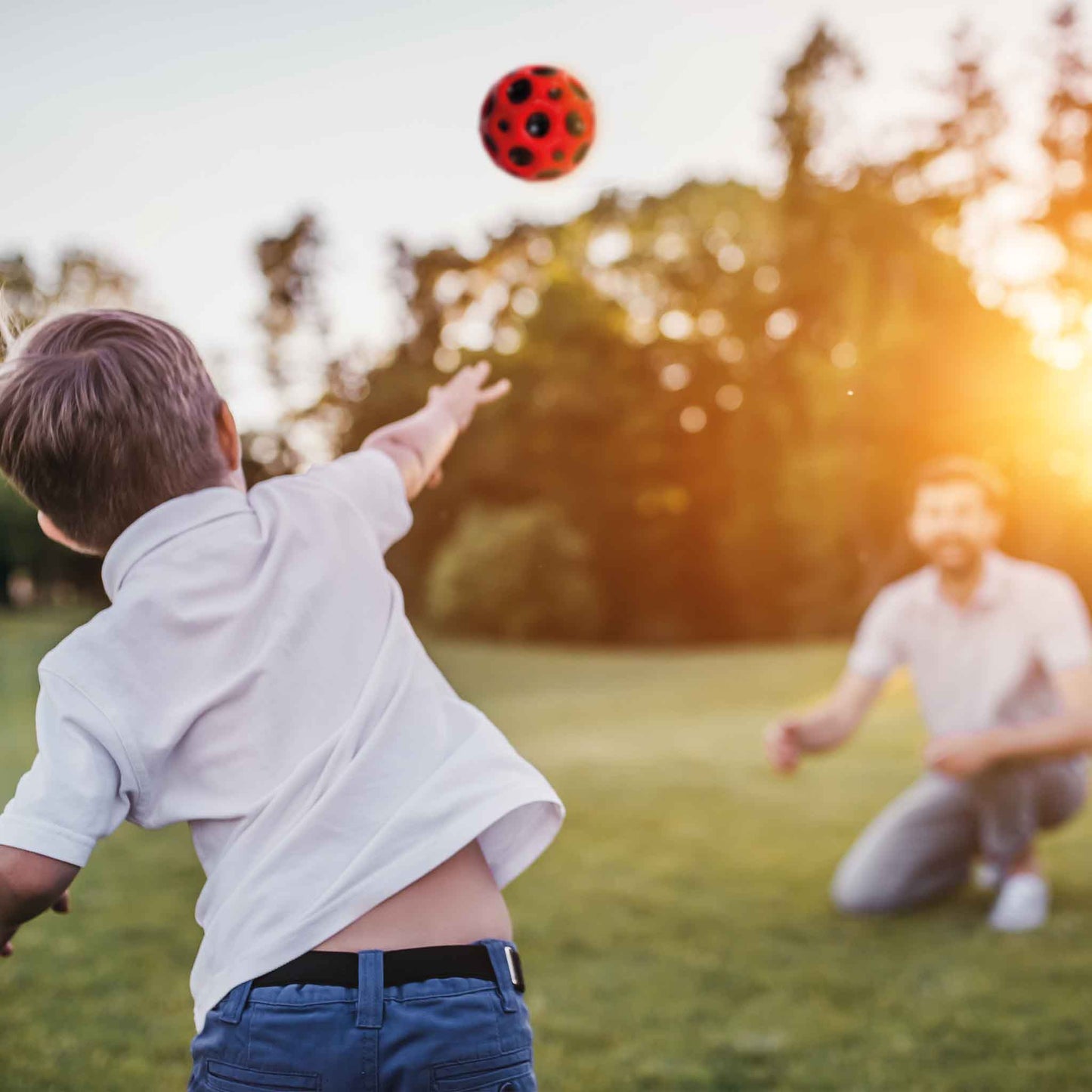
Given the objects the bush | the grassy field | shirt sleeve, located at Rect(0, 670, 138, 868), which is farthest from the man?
the bush

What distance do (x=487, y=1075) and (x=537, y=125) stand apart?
5.16 feet

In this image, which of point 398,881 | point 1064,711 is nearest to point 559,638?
point 1064,711

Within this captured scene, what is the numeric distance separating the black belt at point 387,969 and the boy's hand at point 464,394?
82 cm

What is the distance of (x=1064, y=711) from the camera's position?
12.2 ft

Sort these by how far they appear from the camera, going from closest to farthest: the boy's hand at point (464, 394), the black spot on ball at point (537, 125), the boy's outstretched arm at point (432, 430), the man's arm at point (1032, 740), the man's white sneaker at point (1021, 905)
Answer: the boy's outstretched arm at point (432, 430), the boy's hand at point (464, 394), the black spot on ball at point (537, 125), the man's arm at point (1032, 740), the man's white sneaker at point (1021, 905)

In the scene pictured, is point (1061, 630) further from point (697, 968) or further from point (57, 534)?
point (57, 534)

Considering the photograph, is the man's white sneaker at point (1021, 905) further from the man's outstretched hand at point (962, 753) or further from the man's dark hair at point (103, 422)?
the man's dark hair at point (103, 422)

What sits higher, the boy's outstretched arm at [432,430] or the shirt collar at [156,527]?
the boy's outstretched arm at [432,430]

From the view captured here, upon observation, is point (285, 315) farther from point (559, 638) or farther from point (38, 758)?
point (38, 758)

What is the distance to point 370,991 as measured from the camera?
125 cm

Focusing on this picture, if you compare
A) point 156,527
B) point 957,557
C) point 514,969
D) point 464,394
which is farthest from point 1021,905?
point 156,527

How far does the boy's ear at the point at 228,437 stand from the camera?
140cm

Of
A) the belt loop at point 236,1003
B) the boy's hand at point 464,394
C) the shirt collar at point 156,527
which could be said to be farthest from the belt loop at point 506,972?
the boy's hand at point 464,394

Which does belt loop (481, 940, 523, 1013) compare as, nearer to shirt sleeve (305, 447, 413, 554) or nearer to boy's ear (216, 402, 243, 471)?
shirt sleeve (305, 447, 413, 554)
